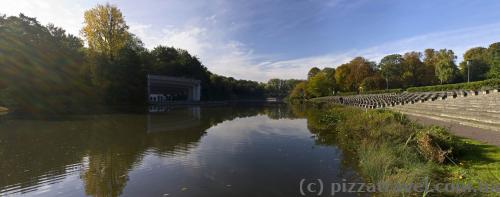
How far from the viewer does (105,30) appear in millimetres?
40969

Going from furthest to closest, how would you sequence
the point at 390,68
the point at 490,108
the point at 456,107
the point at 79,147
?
the point at 390,68 → the point at 456,107 → the point at 490,108 → the point at 79,147

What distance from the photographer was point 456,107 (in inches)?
643

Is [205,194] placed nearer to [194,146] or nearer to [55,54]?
[194,146]

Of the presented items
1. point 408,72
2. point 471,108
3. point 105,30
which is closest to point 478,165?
point 471,108

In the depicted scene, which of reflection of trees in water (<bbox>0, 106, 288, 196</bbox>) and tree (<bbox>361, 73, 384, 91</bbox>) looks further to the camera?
tree (<bbox>361, 73, 384, 91</bbox>)

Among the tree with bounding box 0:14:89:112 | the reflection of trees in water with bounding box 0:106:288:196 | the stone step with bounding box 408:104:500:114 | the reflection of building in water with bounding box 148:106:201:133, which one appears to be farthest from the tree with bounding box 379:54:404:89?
the reflection of trees in water with bounding box 0:106:288:196

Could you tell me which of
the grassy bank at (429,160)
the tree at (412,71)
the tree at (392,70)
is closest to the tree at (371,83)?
the tree at (392,70)

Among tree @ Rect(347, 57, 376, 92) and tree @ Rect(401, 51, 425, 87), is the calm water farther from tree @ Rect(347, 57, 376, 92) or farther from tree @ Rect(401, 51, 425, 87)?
tree @ Rect(401, 51, 425, 87)

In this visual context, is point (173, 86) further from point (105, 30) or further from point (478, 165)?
point (478, 165)

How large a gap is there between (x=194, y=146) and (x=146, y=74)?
50.0m

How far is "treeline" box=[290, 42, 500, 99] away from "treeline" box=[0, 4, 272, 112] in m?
49.4

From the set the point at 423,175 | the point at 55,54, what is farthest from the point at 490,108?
the point at 55,54

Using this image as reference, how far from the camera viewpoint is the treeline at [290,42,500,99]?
6178cm

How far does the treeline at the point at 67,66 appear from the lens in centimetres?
3441
